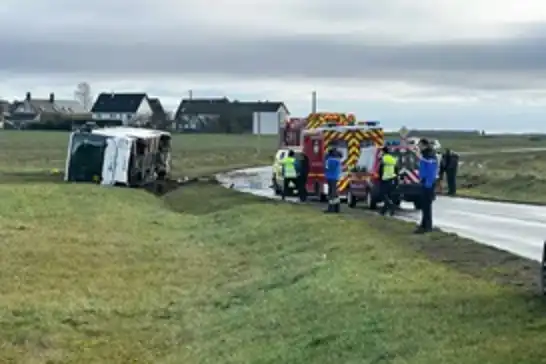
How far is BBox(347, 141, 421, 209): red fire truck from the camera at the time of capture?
32.8m

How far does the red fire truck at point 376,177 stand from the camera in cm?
3278

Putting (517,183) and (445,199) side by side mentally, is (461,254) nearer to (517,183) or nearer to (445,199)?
(445,199)

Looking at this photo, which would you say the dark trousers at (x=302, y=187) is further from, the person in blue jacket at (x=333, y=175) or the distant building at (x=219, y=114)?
the distant building at (x=219, y=114)

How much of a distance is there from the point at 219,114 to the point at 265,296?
153m

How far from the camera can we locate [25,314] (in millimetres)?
16438

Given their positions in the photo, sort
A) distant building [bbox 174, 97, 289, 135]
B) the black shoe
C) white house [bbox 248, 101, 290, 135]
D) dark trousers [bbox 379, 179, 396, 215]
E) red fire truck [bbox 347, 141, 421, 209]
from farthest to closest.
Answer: distant building [bbox 174, 97, 289, 135], white house [bbox 248, 101, 290, 135], red fire truck [bbox 347, 141, 421, 209], dark trousers [bbox 379, 179, 396, 215], the black shoe

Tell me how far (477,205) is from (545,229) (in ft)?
33.1

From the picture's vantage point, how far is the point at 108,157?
4884 cm

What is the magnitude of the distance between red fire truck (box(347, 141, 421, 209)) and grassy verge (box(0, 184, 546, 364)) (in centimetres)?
473

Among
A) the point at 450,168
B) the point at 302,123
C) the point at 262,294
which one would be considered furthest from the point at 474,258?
the point at 302,123

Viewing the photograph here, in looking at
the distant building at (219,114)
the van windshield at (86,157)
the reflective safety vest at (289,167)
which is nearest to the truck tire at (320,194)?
the reflective safety vest at (289,167)

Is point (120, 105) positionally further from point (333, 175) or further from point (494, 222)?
point (494, 222)

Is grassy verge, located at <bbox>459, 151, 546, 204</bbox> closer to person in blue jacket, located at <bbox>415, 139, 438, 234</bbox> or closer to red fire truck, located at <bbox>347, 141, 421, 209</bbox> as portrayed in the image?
red fire truck, located at <bbox>347, 141, 421, 209</bbox>

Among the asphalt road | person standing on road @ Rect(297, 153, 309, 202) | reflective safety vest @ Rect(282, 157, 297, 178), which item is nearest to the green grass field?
the asphalt road
